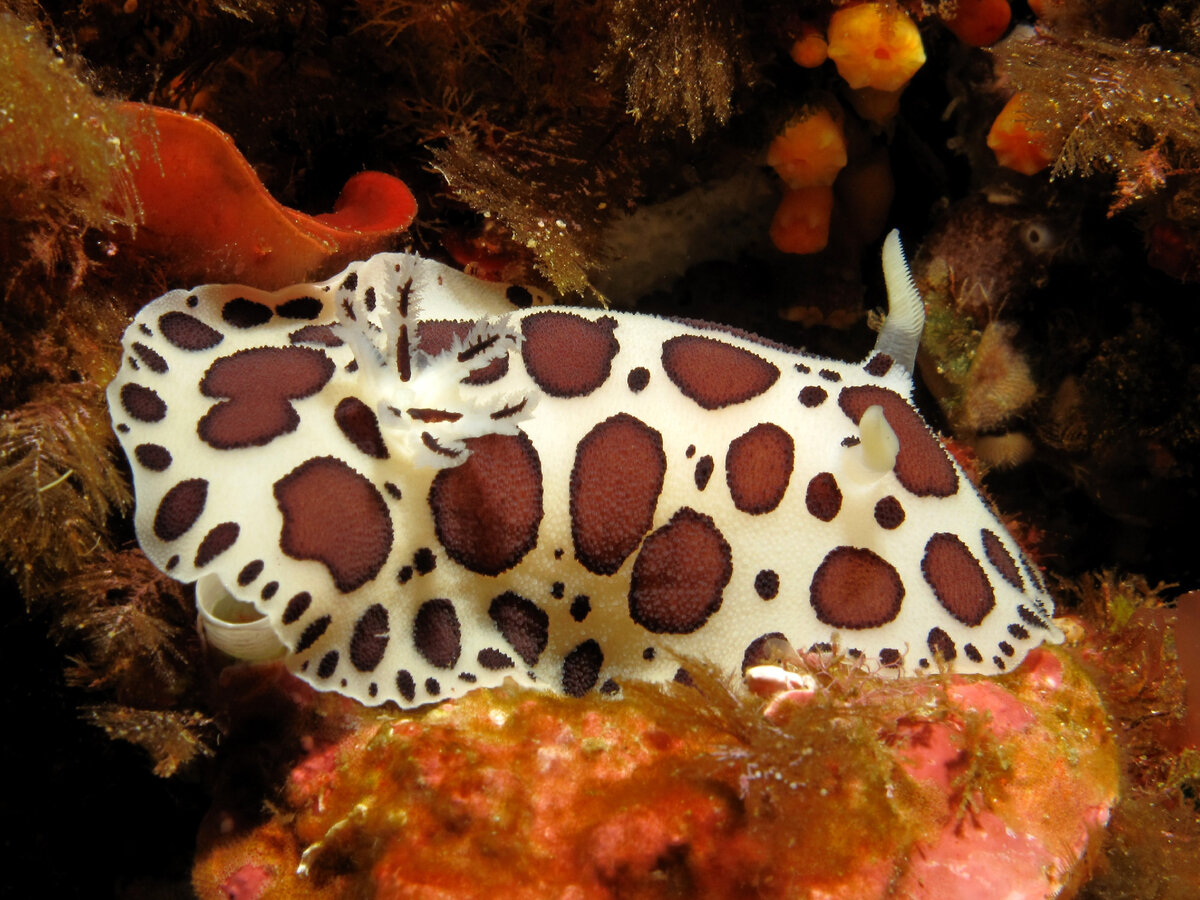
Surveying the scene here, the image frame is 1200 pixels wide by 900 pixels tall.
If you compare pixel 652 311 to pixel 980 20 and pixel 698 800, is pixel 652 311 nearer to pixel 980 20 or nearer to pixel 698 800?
pixel 980 20

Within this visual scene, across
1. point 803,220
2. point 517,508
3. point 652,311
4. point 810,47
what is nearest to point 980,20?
point 810,47

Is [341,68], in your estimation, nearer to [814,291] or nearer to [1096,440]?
[814,291]

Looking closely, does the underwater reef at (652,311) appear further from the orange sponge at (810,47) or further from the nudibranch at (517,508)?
the nudibranch at (517,508)

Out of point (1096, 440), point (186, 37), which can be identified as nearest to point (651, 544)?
point (186, 37)

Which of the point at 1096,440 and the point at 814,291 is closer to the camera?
the point at 1096,440

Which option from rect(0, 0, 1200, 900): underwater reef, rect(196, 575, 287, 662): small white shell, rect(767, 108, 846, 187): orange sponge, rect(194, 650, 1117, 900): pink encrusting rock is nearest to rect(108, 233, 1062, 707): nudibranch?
rect(196, 575, 287, 662): small white shell

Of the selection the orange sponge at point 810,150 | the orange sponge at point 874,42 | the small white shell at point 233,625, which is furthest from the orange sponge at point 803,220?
the small white shell at point 233,625

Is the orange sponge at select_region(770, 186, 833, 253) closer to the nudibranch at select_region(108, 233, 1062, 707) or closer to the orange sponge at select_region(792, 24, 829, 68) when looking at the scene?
the orange sponge at select_region(792, 24, 829, 68)
